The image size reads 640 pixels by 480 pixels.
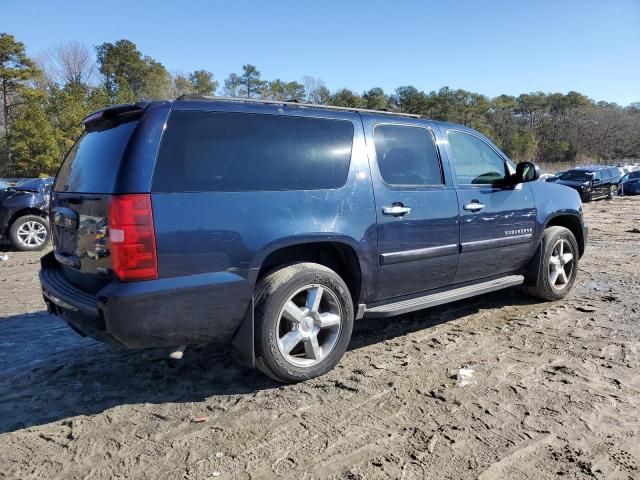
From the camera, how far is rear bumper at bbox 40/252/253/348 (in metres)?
2.67

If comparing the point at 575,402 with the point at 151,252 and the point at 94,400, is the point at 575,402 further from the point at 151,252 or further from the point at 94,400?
the point at 94,400

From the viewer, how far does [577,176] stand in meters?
23.5

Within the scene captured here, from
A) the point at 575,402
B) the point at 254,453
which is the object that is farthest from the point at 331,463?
the point at 575,402

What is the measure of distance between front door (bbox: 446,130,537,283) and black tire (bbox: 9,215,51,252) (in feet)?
26.7

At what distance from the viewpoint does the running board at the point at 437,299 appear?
145 inches

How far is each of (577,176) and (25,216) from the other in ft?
75.5

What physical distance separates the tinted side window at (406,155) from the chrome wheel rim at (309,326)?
106 centimetres

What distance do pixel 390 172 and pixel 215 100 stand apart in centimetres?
143

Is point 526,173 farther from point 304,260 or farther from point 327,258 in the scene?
point 304,260

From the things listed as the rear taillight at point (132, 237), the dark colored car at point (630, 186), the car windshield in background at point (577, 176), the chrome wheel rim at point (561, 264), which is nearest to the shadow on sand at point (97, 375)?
the rear taillight at point (132, 237)

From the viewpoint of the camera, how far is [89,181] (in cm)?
306

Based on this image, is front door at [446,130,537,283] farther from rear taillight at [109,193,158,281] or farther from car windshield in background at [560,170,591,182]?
car windshield in background at [560,170,591,182]

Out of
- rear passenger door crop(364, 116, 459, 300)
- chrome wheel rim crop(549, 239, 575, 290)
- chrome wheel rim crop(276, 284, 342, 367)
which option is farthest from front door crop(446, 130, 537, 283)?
chrome wheel rim crop(276, 284, 342, 367)

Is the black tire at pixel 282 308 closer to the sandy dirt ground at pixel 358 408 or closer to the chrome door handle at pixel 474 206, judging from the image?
the sandy dirt ground at pixel 358 408
